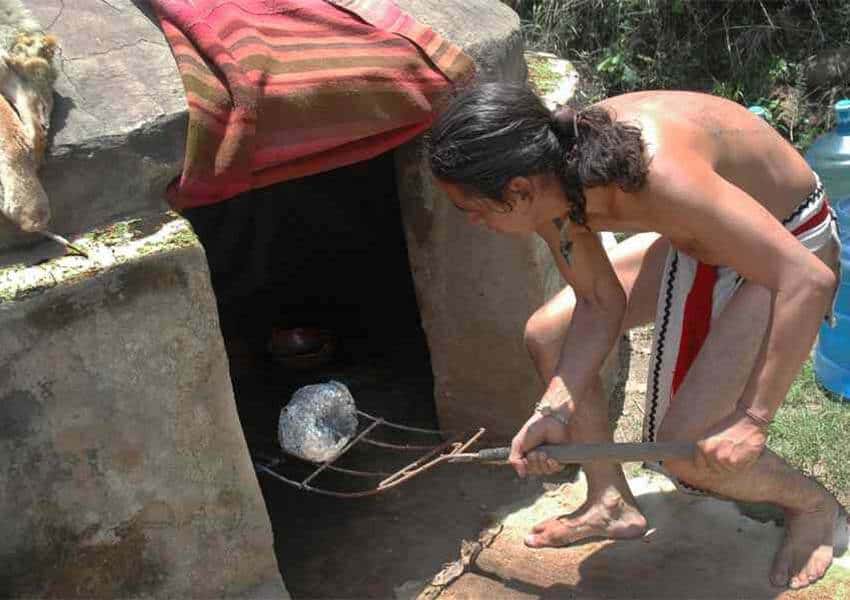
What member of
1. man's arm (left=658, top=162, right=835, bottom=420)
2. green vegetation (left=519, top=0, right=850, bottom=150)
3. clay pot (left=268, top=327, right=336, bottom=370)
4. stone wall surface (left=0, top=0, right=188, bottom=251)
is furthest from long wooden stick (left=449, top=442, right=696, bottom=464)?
green vegetation (left=519, top=0, right=850, bottom=150)

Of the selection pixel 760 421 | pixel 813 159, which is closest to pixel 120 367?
pixel 760 421

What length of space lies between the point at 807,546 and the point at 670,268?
811 millimetres

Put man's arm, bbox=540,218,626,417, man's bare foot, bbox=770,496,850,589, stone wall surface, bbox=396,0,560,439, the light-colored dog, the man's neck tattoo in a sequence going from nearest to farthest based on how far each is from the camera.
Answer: the light-colored dog
the man's neck tattoo
man's arm, bbox=540,218,626,417
man's bare foot, bbox=770,496,850,589
stone wall surface, bbox=396,0,560,439

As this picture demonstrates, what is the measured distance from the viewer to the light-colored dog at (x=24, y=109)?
2.38 meters

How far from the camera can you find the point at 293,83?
9.17 feet

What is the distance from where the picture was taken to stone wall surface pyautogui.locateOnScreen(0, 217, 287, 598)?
2453mm

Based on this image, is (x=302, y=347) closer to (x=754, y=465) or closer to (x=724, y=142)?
(x=754, y=465)

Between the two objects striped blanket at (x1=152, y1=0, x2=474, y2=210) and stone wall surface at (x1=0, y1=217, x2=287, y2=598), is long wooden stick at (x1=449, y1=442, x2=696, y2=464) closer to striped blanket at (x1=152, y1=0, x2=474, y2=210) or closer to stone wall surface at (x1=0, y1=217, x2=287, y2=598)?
stone wall surface at (x1=0, y1=217, x2=287, y2=598)

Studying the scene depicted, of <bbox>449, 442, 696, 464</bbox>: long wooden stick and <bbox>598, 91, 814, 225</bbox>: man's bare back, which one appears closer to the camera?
<bbox>598, 91, 814, 225</bbox>: man's bare back

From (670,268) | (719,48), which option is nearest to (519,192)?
(670,268)

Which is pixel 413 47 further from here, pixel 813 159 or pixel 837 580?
pixel 813 159

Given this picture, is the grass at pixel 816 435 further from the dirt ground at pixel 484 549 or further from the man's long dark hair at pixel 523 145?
the man's long dark hair at pixel 523 145

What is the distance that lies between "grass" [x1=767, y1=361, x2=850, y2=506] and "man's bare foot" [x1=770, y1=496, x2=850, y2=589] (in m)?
0.30

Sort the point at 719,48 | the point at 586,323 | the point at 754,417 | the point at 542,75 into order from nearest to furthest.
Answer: the point at 754,417, the point at 586,323, the point at 542,75, the point at 719,48
